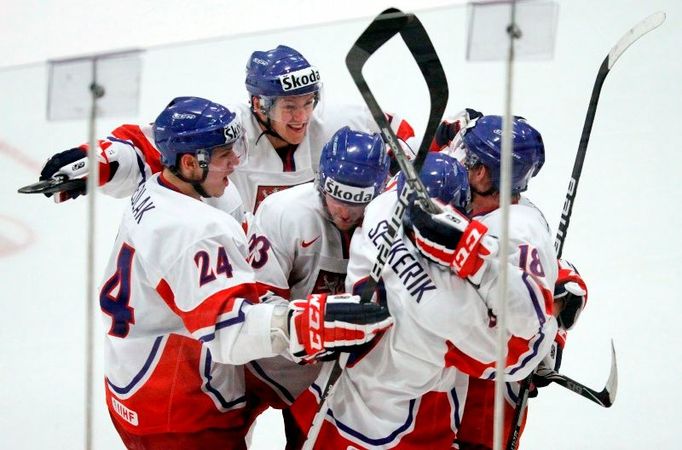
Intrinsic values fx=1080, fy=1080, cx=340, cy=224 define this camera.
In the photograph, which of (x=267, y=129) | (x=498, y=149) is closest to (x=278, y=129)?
(x=267, y=129)

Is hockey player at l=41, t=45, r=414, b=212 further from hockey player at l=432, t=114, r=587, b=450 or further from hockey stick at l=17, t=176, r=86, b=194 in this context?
hockey player at l=432, t=114, r=587, b=450

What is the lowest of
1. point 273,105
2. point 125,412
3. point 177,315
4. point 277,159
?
point 125,412

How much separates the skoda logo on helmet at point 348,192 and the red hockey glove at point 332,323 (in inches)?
10.8

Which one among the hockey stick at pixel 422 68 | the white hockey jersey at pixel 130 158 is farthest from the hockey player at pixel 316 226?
the white hockey jersey at pixel 130 158

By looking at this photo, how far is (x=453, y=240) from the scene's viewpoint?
2053 millimetres

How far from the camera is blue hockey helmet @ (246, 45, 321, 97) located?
2853mm

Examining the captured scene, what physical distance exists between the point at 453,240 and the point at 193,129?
657 millimetres

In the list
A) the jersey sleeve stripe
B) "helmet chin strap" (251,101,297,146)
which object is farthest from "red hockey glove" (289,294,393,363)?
"helmet chin strap" (251,101,297,146)

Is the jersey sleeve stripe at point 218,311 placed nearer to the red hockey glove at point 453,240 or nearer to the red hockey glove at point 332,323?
the red hockey glove at point 332,323

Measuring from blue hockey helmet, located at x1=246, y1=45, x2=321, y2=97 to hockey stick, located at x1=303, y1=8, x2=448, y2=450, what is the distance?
0.59 m

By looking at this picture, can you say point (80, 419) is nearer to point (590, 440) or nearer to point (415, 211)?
point (415, 211)

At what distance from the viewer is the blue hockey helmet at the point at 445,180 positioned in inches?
87.7

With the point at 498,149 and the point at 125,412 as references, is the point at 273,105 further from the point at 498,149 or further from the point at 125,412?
the point at 125,412

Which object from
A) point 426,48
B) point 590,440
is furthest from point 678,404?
point 426,48
